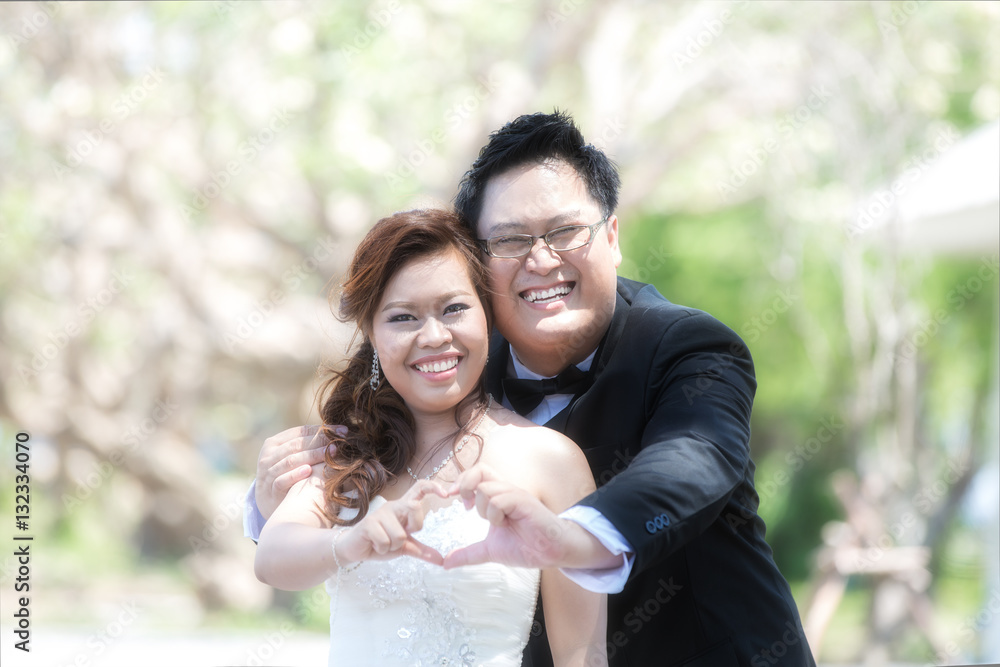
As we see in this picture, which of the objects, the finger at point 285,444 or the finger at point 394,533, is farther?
the finger at point 285,444

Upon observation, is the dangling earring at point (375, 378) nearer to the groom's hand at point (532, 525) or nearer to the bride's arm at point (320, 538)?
the bride's arm at point (320, 538)

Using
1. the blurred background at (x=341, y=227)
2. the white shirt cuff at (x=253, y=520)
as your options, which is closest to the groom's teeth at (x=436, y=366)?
the white shirt cuff at (x=253, y=520)

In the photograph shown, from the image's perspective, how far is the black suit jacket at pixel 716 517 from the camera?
88.7 inches

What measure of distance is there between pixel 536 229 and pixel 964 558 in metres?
9.14

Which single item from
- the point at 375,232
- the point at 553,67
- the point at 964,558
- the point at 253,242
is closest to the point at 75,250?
the point at 253,242

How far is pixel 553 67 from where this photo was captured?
8.09 metres

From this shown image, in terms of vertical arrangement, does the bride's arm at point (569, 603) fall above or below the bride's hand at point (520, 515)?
below

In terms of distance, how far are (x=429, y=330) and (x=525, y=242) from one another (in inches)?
16.6

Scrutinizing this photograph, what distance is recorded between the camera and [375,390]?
2.49 m

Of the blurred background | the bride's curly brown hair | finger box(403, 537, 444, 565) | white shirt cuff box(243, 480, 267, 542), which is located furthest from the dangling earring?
the blurred background

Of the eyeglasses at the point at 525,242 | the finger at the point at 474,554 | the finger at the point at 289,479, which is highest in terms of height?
the eyeglasses at the point at 525,242

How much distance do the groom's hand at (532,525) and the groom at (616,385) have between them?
38 cm

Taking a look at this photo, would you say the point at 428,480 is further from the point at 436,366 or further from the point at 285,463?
the point at 285,463

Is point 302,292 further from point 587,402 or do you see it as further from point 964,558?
point 964,558
